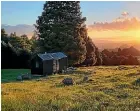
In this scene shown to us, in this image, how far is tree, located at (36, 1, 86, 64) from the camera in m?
40.7

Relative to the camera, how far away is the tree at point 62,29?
4066 cm

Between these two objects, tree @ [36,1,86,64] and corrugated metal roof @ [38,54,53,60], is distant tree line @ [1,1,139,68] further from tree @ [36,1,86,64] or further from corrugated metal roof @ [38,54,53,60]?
corrugated metal roof @ [38,54,53,60]

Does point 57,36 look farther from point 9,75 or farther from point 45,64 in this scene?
point 9,75

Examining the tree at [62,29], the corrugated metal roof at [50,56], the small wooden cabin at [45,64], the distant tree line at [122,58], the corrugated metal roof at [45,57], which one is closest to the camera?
the small wooden cabin at [45,64]

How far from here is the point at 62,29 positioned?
4088 cm

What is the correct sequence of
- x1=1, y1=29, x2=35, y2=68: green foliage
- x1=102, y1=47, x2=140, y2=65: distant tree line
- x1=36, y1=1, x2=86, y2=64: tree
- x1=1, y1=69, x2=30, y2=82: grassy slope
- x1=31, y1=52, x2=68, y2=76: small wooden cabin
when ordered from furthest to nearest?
x1=102, y1=47, x2=140, y2=65: distant tree line → x1=1, y1=29, x2=35, y2=68: green foliage → x1=36, y1=1, x2=86, y2=64: tree → x1=31, y1=52, x2=68, y2=76: small wooden cabin → x1=1, y1=69, x2=30, y2=82: grassy slope

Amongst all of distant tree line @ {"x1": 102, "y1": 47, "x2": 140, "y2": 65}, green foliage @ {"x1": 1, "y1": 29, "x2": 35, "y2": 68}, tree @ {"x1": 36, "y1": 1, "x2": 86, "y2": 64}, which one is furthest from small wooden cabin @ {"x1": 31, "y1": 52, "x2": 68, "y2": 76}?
distant tree line @ {"x1": 102, "y1": 47, "x2": 140, "y2": 65}

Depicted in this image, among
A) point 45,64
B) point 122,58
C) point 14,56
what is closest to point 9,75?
point 45,64

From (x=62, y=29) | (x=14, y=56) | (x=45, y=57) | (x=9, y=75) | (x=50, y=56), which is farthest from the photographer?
(x=14, y=56)

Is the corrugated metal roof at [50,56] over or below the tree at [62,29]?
below

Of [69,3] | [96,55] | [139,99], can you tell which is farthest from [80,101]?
[96,55]

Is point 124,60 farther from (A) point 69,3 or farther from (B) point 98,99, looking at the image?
(B) point 98,99

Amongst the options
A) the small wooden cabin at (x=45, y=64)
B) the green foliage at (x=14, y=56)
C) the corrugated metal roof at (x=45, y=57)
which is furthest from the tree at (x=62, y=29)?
the corrugated metal roof at (x=45, y=57)

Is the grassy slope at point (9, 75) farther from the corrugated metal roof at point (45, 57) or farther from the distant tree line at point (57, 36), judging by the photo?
the distant tree line at point (57, 36)
